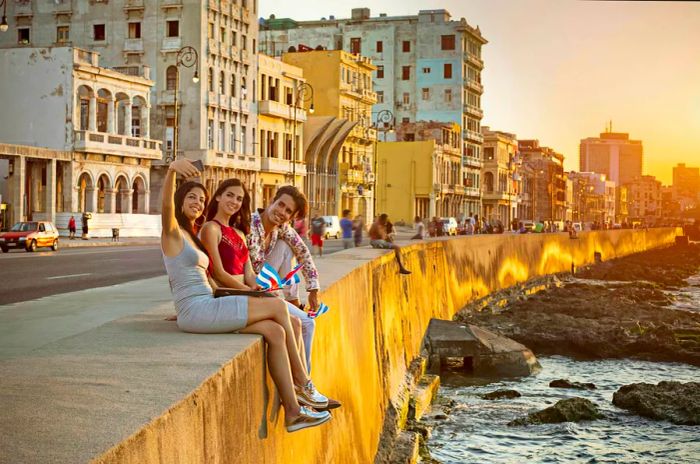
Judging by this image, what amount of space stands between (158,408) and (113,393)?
497mm

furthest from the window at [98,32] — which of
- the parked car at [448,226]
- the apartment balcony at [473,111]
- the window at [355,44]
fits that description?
the apartment balcony at [473,111]

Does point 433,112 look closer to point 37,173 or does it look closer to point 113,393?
point 37,173

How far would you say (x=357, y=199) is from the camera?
86688 millimetres

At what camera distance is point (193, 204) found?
801 cm

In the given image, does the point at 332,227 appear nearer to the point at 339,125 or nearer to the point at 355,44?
the point at 339,125

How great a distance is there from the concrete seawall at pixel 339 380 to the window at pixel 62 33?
39.3 meters

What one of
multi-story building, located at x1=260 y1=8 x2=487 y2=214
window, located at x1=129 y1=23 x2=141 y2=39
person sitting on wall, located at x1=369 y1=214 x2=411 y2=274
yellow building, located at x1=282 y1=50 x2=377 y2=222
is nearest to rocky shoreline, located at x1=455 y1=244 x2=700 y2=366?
person sitting on wall, located at x1=369 y1=214 x2=411 y2=274

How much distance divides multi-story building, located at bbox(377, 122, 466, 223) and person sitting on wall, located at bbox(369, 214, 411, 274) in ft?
220

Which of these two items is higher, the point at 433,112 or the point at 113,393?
the point at 433,112

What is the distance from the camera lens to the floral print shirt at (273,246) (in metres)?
9.09

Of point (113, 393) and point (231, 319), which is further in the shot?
point (231, 319)

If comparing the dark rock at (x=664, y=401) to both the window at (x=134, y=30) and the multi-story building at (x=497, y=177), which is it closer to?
the window at (x=134, y=30)

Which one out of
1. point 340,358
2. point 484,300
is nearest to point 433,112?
point 484,300

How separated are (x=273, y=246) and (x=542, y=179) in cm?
14284
